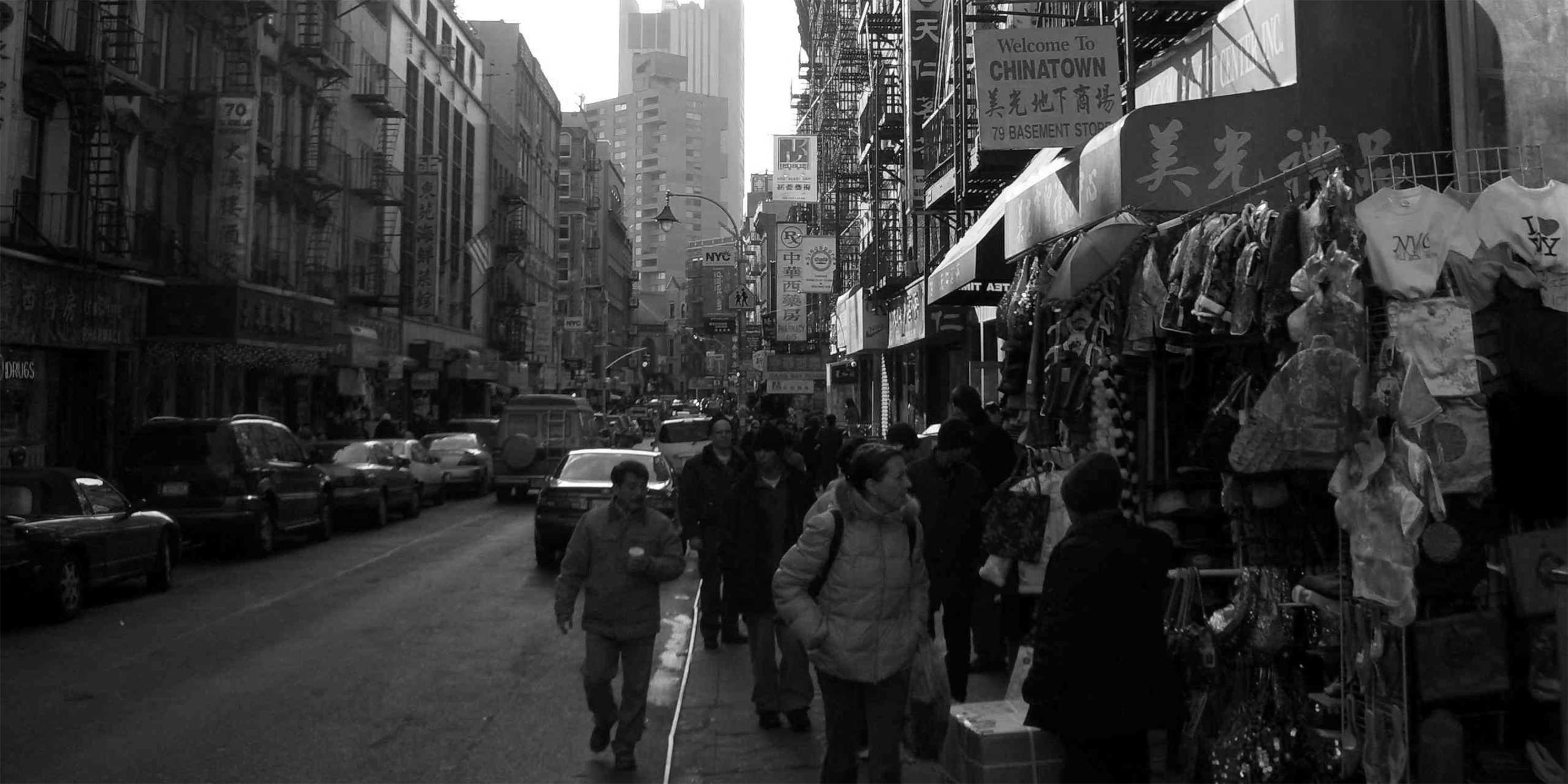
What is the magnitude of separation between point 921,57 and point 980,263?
15408 mm

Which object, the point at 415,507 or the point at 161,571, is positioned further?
the point at 415,507

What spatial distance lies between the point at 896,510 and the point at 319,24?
112ft

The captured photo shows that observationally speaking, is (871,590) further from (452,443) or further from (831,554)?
(452,443)

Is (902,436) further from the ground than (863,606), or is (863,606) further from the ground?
(902,436)

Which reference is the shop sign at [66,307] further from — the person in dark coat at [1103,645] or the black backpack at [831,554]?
the person in dark coat at [1103,645]

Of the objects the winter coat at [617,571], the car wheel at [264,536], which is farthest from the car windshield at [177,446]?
the winter coat at [617,571]

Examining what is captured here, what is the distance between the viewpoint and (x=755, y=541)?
862cm

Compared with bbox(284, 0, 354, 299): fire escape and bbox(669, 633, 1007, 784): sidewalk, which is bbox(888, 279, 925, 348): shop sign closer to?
bbox(669, 633, 1007, 784): sidewalk

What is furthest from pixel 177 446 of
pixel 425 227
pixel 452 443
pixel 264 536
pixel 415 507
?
pixel 425 227

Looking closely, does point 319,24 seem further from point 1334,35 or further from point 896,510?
point 896,510

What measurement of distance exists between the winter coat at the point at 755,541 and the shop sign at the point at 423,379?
1558 inches

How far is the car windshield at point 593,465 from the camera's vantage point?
17875 mm

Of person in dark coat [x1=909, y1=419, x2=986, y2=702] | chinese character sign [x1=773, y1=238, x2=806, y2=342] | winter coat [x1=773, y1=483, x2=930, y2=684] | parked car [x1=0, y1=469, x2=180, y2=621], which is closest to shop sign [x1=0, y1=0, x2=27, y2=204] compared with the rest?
parked car [x1=0, y1=469, x2=180, y2=621]

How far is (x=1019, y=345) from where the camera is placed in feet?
28.2
